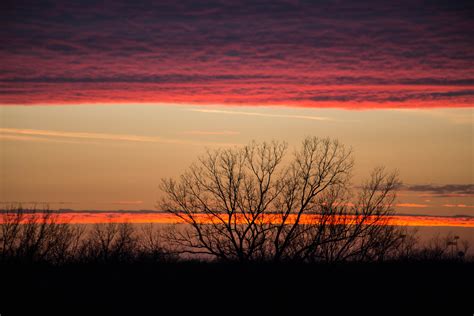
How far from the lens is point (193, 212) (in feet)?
158

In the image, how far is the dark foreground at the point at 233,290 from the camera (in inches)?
1282

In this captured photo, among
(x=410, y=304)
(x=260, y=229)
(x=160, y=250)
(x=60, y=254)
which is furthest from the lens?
(x=60, y=254)

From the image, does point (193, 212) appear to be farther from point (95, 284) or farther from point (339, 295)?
point (339, 295)

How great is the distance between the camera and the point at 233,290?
40.2m

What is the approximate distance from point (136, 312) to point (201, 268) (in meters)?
16.9

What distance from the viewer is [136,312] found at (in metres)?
30.9

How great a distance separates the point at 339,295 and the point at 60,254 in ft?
91.3

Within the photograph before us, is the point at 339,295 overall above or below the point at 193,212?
below

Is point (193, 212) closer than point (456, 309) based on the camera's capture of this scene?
No

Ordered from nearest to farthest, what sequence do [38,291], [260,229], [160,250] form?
[38,291]
[260,229]
[160,250]

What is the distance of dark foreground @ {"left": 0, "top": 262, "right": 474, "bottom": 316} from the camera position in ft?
107

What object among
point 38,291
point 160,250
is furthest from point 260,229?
point 38,291

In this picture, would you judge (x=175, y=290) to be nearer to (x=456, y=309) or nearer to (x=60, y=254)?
(x=456, y=309)

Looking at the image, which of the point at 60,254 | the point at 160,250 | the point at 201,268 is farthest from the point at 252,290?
the point at 60,254
